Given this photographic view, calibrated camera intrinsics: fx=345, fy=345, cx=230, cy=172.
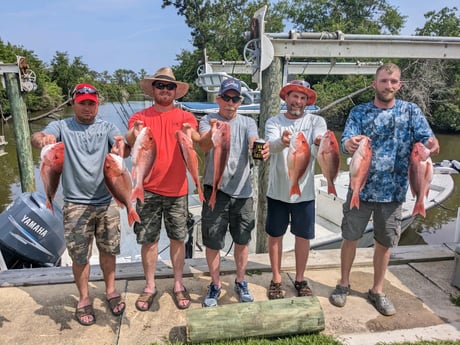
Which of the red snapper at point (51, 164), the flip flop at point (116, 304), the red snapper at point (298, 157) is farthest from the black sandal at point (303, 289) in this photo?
the red snapper at point (51, 164)

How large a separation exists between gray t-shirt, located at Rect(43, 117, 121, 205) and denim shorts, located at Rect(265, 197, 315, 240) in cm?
152

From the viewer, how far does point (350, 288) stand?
11.5ft

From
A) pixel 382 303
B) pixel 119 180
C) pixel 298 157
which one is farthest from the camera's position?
pixel 382 303

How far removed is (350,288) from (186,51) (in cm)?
4073

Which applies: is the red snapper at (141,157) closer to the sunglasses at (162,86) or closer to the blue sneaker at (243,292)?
the sunglasses at (162,86)

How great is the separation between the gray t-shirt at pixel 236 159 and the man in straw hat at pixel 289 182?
19 cm

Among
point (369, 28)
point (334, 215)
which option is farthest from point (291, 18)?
point (334, 215)

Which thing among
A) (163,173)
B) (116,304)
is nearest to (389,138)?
(163,173)

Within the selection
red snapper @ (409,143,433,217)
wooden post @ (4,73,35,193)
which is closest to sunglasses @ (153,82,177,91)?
red snapper @ (409,143,433,217)

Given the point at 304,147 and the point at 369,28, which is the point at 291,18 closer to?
the point at 369,28

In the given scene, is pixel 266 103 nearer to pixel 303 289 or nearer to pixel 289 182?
pixel 289 182

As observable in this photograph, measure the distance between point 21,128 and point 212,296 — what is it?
5.58m

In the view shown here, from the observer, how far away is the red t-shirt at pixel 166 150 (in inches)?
115

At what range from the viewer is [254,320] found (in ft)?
8.87
